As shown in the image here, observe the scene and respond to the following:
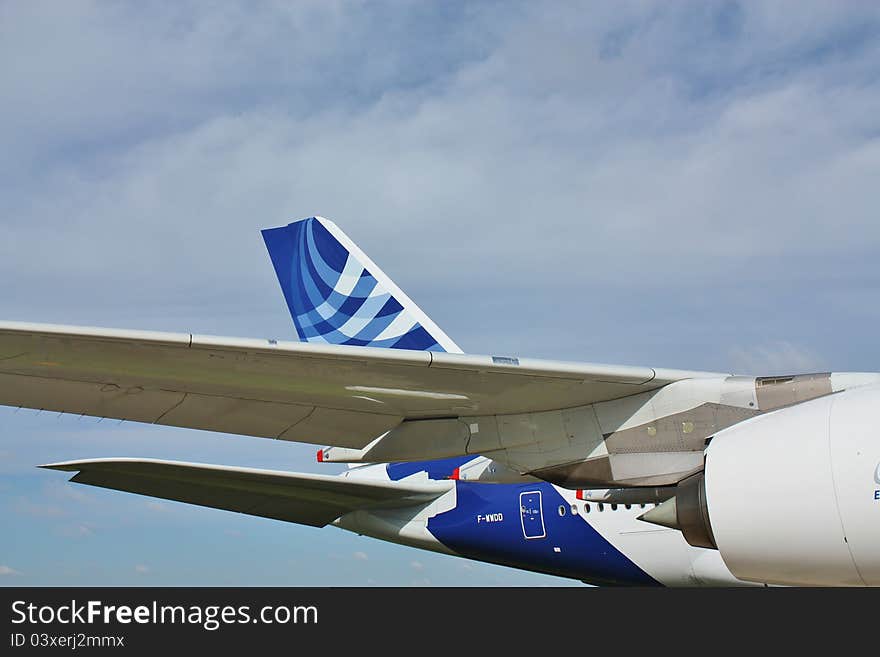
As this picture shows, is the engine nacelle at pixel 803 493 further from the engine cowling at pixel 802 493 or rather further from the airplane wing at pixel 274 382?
the airplane wing at pixel 274 382

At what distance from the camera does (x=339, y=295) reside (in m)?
13.1

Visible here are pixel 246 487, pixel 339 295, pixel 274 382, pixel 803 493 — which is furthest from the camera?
pixel 339 295

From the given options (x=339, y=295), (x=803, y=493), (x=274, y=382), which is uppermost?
(x=339, y=295)

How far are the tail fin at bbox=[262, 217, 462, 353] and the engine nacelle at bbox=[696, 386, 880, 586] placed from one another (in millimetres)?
6576

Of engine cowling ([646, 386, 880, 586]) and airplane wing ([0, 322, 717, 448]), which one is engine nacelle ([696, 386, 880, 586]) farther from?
airplane wing ([0, 322, 717, 448])

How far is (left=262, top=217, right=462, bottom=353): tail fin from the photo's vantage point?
1259cm

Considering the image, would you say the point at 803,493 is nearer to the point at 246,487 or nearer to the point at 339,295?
the point at 246,487

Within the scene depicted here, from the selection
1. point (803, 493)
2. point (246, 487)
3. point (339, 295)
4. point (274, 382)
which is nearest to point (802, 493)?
point (803, 493)

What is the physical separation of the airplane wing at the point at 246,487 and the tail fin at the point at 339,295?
6.42ft

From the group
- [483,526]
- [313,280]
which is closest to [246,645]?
[483,526]

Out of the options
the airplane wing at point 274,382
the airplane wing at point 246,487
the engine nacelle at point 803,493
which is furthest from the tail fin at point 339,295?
the engine nacelle at point 803,493

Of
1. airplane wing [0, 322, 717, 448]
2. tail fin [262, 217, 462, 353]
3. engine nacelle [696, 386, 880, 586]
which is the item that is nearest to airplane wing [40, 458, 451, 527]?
tail fin [262, 217, 462, 353]

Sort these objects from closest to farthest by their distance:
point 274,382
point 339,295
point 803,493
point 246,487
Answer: point 803,493 → point 274,382 → point 246,487 → point 339,295

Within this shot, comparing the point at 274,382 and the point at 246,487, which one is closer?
the point at 274,382
